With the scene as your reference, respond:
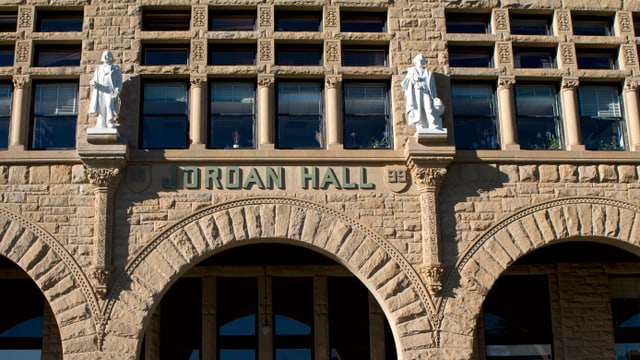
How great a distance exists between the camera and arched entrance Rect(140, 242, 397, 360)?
1906 cm

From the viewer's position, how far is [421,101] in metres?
17.0

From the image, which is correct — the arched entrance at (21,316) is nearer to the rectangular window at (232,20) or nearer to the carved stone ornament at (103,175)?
the carved stone ornament at (103,175)

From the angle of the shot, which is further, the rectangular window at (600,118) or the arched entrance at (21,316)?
the arched entrance at (21,316)

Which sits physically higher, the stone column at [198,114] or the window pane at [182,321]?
the stone column at [198,114]

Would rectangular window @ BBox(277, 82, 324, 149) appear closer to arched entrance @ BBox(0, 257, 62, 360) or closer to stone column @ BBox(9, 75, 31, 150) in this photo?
stone column @ BBox(9, 75, 31, 150)

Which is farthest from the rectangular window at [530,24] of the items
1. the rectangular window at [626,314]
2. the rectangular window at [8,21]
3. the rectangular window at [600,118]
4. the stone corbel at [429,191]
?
the rectangular window at [8,21]

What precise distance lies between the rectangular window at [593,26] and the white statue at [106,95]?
10478 mm

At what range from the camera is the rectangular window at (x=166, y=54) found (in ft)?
58.3

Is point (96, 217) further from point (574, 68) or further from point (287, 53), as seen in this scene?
point (574, 68)

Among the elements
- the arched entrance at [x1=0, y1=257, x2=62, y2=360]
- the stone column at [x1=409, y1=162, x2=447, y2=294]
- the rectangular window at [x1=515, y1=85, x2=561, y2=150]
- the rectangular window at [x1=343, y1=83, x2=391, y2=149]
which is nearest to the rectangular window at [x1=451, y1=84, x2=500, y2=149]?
the rectangular window at [x1=515, y1=85, x2=561, y2=150]

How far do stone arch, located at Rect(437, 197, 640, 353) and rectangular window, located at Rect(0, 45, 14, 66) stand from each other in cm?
1059

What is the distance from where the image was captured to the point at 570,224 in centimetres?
1686

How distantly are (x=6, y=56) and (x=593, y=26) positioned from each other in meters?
13.4

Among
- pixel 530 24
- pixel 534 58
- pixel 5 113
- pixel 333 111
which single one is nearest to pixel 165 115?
pixel 5 113
